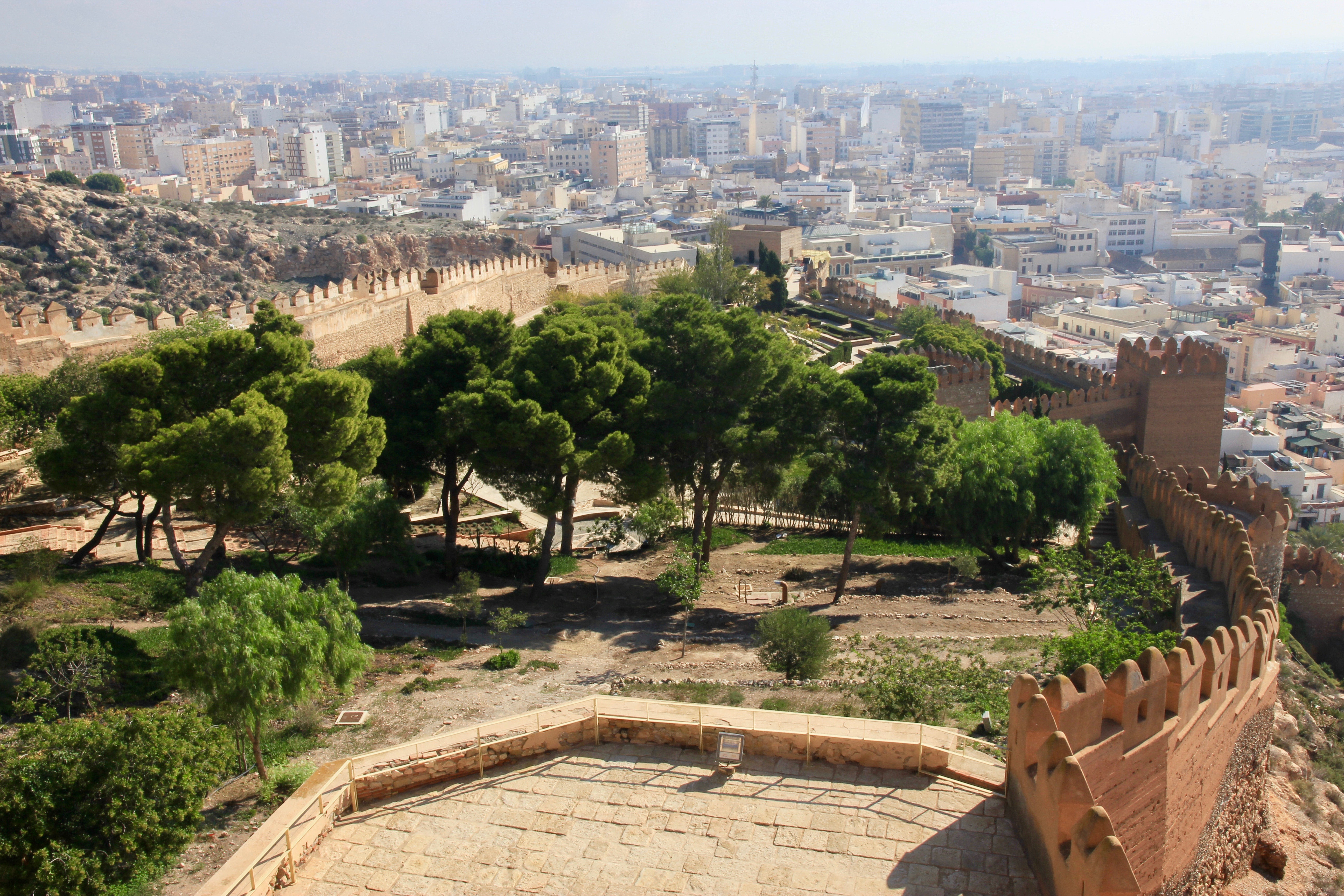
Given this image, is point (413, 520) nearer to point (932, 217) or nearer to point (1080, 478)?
point (1080, 478)

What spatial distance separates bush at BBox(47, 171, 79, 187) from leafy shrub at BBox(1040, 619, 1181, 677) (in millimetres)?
51428

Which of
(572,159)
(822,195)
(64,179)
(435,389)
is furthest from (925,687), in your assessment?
(572,159)

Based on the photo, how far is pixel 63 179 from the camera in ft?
176

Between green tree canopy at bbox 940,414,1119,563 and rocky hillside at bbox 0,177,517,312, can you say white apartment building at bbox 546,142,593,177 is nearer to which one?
rocky hillside at bbox 0,177,517,312

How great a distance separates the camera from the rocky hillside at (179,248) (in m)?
42.4

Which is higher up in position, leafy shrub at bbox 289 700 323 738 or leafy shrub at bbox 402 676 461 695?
leafy shrub at bbox 289 700 323 738

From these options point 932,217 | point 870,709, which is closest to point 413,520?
point 870,709

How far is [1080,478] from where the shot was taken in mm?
16594

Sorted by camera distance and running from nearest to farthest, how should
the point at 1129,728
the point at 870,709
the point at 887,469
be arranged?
1. the point at 1129,728
2. the point at 870,709
3. the point at 887,469

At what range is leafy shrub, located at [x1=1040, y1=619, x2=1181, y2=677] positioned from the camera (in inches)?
392

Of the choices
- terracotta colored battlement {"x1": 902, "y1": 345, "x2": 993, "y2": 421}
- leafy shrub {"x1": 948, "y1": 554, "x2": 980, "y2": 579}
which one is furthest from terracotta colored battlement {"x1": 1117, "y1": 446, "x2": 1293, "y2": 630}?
terracotta colored battlement {"x1": 902, "y1": 345, "x2": 993, "y2": 421}

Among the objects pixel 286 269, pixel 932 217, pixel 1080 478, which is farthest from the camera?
pixel 932 217

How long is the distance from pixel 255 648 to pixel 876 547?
1140 centimetres

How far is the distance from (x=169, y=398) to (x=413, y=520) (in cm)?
624
